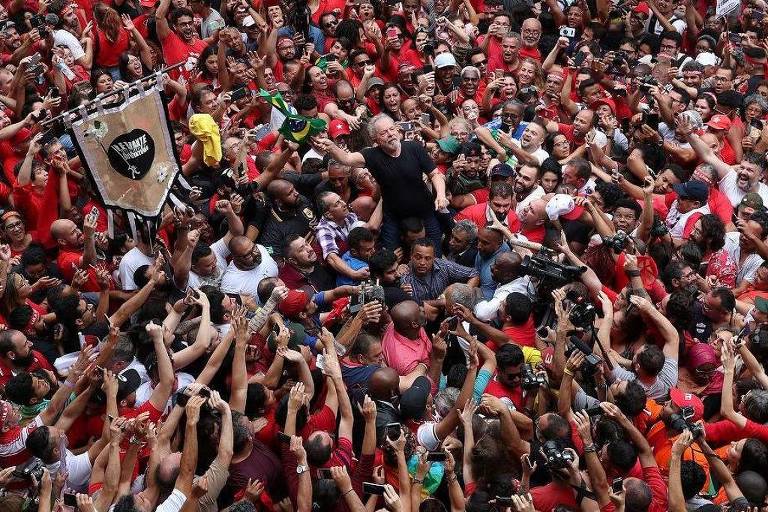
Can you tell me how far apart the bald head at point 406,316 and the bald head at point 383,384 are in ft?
2.47

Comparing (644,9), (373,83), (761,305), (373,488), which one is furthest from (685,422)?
(644,9)

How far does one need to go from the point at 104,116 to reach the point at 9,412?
7.79 ft

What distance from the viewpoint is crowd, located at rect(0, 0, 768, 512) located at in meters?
7.25

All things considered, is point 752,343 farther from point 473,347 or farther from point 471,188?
point 471,188

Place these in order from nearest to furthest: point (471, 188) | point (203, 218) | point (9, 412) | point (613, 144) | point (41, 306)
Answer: point (9, 412) → point (41, 306) → point (203, 218) → point (471, 188) → point (613, 144)

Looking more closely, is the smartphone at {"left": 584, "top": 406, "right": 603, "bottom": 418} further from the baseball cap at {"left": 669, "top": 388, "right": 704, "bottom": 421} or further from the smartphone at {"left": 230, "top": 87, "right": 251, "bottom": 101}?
the smartphone at {"left": 230, "top": 87, "right": 251, "bottom": 101}

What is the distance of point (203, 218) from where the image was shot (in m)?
9.85

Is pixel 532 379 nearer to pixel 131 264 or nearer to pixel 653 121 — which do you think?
pixel 131 264

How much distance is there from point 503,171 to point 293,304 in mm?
2443

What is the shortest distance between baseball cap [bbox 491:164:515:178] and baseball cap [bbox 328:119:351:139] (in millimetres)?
1584

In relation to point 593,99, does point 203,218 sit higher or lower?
higher

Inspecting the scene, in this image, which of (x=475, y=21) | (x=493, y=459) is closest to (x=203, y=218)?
(x=493, y=459)

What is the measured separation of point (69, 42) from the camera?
12.4 metres

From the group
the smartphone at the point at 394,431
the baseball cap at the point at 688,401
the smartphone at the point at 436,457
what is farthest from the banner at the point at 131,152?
the baseball cap at the point at 688,401
